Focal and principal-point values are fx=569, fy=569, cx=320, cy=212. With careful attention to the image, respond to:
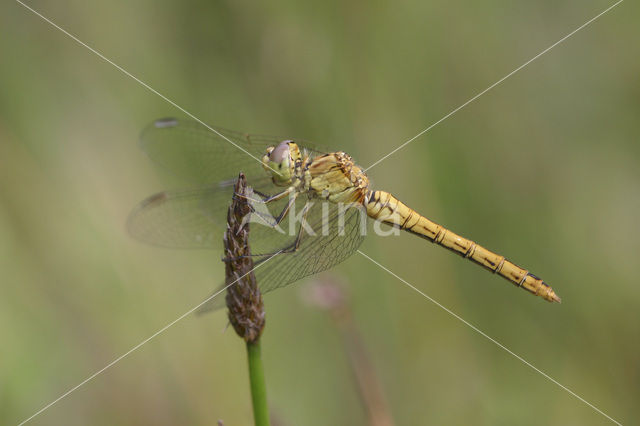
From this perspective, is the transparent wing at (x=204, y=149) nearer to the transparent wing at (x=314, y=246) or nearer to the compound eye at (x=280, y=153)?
the compound eye at (x=280, y=153)

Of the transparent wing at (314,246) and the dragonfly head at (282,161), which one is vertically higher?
the dragonfly head at (282,161)

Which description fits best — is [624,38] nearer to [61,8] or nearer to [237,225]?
[237,225]

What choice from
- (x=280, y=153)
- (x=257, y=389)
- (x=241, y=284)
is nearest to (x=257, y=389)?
(x=257, y=389)

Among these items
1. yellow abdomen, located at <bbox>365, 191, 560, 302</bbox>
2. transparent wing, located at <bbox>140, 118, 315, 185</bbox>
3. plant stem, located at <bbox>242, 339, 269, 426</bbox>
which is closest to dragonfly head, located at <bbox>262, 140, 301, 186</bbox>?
transparent wing, located at <bbox>140, 118, 315, 185</bbox>

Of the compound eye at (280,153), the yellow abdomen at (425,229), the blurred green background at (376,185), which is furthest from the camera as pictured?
the blurred green background at (376,185)

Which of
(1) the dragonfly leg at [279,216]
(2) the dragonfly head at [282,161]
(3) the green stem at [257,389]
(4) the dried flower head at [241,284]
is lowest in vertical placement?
(3) the green stem at [257,389]

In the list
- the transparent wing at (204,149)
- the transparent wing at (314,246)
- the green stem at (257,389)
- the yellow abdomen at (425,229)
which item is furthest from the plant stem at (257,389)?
the yellow abdomen at (425,229)

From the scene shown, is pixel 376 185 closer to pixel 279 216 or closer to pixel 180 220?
pixel 279 216

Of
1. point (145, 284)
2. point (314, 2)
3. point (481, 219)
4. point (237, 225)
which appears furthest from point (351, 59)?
point (237, 225)
